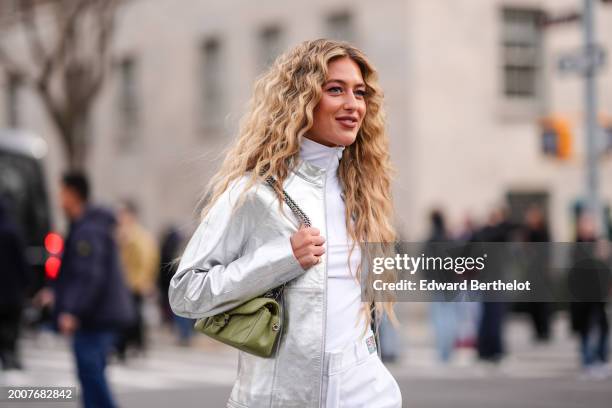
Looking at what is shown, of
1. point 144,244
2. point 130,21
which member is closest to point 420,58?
point 144,244

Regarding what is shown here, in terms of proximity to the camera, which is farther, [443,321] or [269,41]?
[269,41]

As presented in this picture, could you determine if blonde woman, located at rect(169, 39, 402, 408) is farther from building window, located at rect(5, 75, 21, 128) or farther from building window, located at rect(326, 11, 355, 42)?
Result: building window, located at rect(5, 75, 21, 128)

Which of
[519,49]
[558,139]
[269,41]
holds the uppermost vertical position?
[269,41]

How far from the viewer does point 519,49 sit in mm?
23109

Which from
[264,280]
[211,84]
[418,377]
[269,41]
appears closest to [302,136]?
[264,280]

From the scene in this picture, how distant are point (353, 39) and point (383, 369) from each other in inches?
803

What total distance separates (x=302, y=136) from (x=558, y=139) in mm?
12750

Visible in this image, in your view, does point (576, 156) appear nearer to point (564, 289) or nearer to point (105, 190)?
point (564, 289)

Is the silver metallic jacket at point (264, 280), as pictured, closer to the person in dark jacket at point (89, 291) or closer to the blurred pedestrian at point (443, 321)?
the person in dark jacket at point (89, 291)

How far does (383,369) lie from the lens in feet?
11.2

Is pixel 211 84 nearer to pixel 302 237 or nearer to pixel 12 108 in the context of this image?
pixel 12 108

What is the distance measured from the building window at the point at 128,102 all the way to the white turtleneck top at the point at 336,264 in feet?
89.4

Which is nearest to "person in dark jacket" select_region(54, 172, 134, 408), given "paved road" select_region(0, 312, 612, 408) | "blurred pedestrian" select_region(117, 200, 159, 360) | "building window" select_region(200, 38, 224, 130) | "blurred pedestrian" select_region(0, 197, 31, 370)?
"paved road" select_region(0, 312, 612, 408)

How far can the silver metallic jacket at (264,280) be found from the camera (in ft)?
10.5
